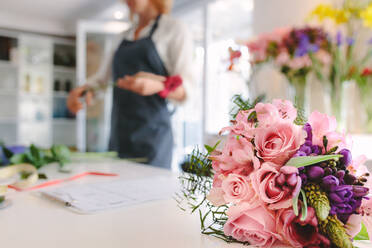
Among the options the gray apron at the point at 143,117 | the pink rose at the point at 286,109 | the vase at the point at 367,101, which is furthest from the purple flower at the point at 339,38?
the pink rose at the point at 286,109

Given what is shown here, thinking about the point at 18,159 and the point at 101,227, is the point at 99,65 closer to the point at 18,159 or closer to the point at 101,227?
the point at 18,159

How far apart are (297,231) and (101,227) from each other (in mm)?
256

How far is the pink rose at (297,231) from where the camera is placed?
1.15 ft

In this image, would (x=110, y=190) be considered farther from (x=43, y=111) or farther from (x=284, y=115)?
(x=43, y=111)

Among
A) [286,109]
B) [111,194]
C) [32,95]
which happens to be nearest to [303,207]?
[286,109]

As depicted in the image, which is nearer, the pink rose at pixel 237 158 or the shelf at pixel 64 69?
the pink rose at pixel 237 158

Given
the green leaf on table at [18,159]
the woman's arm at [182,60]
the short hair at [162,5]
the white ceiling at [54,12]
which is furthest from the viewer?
the white ceiling at [54,12]

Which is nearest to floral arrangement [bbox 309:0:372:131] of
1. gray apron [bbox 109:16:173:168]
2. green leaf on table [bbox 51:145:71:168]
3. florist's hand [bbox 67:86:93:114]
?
gray apron [bbox 109:16:173:168]

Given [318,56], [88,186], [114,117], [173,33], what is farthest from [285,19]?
[88,186]

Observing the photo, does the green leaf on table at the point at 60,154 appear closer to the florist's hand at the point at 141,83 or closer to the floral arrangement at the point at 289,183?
the florist's hand at the point at 141,83

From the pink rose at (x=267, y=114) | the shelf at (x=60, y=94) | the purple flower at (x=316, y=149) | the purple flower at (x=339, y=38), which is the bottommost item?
the purple flower at (x=316, y=149)

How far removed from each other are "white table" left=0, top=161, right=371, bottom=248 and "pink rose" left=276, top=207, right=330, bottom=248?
0.06 metres

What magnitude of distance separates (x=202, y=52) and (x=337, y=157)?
127 inches

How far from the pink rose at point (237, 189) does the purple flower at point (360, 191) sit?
0.10m
